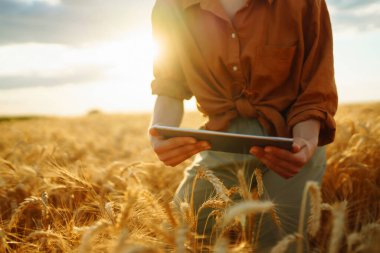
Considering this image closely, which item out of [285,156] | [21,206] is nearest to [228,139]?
[285,156]

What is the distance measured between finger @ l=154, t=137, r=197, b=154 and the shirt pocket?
1.69 ft

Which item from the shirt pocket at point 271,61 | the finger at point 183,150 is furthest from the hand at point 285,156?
the shirt pocket at point 271,61

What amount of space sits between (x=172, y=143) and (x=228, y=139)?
0.27m

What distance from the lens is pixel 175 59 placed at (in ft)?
6.11

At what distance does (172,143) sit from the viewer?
1.37 meters

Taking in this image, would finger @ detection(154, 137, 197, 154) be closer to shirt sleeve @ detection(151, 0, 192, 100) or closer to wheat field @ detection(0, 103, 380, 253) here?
wheat field @ detection(0, 103, 380, 253)

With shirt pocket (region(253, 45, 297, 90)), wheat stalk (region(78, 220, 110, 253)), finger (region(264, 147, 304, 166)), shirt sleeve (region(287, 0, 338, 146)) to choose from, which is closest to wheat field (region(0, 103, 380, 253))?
wheat stalk (region(78, 220, 110, 253))

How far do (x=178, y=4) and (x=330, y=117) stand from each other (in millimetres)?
965

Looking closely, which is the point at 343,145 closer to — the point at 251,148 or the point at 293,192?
the point at 293,192

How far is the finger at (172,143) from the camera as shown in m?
1.32

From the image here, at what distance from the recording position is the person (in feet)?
5.08

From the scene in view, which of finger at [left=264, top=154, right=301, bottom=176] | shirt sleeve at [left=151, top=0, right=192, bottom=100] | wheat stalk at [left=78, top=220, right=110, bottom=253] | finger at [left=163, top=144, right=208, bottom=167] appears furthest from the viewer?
shirt sleeve at [left=151, top=0, right=192, bottom=100]

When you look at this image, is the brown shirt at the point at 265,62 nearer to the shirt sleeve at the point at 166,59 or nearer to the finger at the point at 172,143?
the shirt sleeve at the point at 166,59

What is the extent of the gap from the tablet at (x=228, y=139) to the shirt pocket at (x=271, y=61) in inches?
17.9
